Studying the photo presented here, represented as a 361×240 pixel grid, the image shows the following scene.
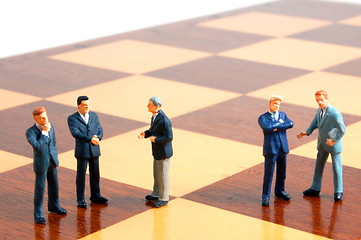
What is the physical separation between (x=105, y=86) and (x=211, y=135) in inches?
132

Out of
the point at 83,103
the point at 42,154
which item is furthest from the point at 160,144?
the point at 42,154

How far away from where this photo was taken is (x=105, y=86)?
15047 mm

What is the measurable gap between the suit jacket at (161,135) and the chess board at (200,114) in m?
0.65

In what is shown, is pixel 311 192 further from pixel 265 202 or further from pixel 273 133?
pixel 273 133

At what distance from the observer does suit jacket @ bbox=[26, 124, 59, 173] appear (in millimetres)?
8680

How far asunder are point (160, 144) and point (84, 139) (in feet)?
2.71

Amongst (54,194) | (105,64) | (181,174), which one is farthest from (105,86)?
(54,194)

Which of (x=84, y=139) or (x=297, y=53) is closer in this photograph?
(x=84, y=139)

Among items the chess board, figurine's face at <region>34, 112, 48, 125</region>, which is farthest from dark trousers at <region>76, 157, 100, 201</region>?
figurine's face at <region>34, 112, 48, 125</region>

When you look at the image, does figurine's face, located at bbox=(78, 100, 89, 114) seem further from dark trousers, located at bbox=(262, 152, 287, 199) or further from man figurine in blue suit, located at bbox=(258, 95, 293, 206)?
dark trousers, located at bbox=(262, 152, 287, 199)

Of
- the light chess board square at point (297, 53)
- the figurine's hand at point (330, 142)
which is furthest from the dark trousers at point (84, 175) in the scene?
the light chess board square at point (297, 53)

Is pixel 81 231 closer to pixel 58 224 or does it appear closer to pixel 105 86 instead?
pixel 58 224

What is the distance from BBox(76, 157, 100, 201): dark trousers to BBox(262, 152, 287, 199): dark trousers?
72.8 inches

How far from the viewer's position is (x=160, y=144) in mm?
9352
